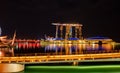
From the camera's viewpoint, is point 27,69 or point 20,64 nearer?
point 20,64

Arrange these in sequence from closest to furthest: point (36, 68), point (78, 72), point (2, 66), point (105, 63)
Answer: point (2, 66)
point (78, 72)
point (36, 68)
point (105, 63)

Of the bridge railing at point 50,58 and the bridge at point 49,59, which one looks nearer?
the bridge at point 49,59

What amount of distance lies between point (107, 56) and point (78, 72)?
5.63 metres

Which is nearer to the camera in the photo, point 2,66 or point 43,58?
point 2,66

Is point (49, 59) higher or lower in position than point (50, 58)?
lower

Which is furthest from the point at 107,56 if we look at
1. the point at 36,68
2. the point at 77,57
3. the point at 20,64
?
the point at 20,64

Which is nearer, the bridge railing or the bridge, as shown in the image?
the bridge

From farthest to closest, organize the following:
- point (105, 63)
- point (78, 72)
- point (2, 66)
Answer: point (105, 63)
point (78, 72)
point (2, 66)

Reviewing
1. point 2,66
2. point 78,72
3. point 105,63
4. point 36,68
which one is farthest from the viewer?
point 105,63

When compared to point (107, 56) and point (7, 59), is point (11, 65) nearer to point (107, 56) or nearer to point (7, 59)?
point (7, 59)

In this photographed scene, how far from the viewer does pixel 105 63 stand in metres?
46.9

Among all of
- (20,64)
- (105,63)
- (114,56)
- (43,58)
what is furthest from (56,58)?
(105,63)

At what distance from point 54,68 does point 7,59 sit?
647 centimetres

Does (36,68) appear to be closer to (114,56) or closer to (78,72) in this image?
(78,72)
